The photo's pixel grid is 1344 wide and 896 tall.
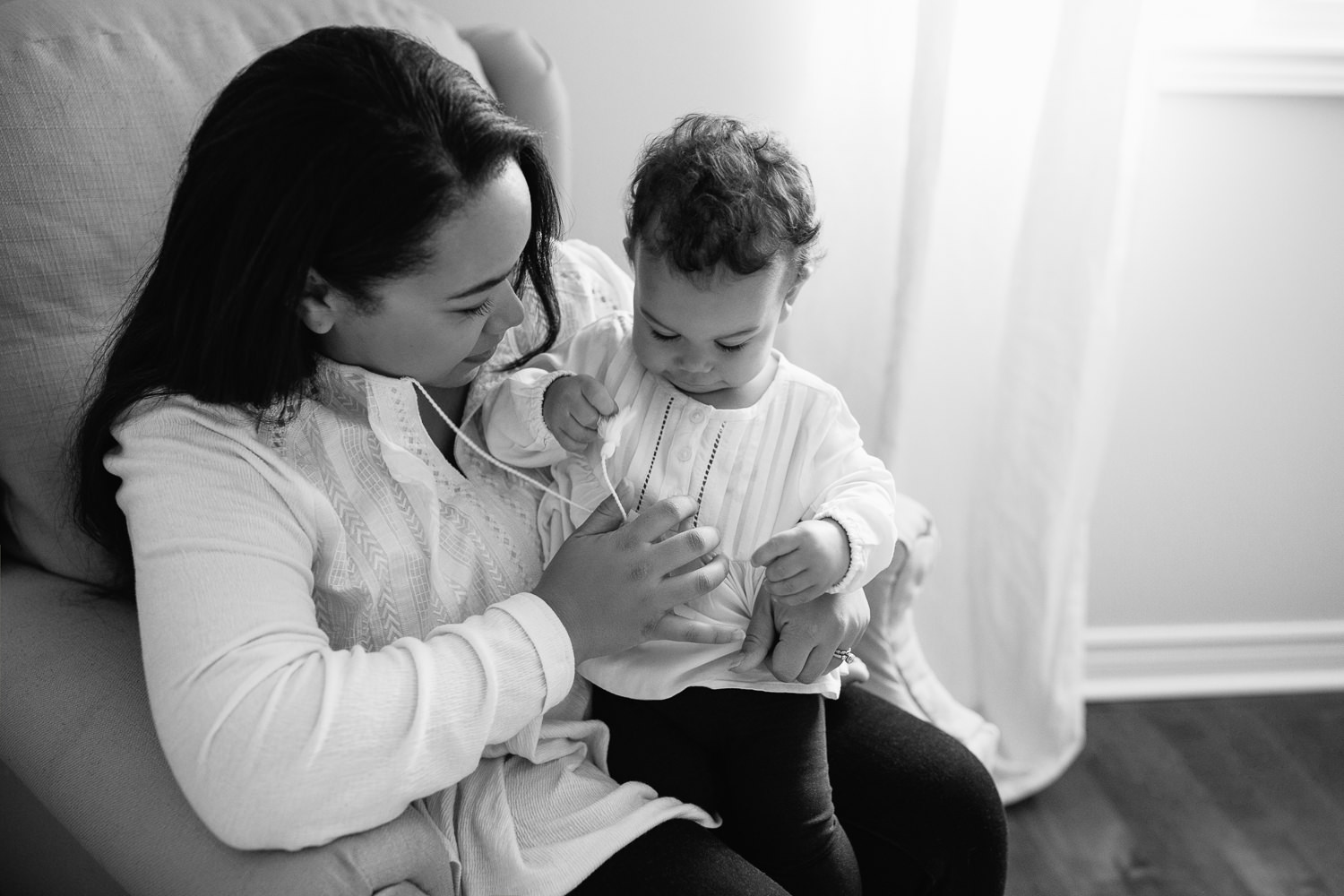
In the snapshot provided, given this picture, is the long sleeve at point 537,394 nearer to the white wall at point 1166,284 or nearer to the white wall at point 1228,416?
the white wall at point 1166,284

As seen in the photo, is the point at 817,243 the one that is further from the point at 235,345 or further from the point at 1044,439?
the point at 1044,439

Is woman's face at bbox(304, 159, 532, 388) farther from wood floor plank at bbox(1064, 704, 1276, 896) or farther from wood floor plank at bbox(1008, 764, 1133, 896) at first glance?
wood floor plank at bbox(1064, 704, 1276, 896)

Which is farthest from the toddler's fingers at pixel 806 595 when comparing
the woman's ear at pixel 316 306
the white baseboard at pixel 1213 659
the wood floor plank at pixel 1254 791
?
the white baseboard at pixel 1213 659

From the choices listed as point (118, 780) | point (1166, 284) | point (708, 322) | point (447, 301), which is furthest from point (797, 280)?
point (1166, 284)

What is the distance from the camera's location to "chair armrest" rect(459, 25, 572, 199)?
1399 millimetres

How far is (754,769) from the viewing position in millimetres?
1101

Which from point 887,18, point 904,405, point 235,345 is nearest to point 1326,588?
point 904,405

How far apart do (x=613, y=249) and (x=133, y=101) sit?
79 cm

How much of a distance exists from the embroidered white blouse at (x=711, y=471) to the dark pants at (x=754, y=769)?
0.08 ft

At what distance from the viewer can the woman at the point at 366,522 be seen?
2.77 ft

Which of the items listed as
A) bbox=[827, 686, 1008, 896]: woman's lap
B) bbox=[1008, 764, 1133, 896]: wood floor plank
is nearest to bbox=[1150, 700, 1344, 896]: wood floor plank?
bbox=[1008, 764, 1133, 896]: wood floor plank

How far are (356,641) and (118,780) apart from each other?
0.68 feet

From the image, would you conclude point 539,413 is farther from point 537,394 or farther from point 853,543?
point 853,543

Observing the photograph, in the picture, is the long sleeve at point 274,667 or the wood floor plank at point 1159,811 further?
the wood floor plank at point 1159,811
